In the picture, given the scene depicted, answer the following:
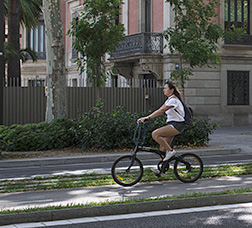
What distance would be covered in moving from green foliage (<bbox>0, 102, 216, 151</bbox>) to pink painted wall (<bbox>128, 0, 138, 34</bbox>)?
51.2ft

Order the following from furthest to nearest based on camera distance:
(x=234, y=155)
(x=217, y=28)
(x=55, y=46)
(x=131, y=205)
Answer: (x=217, y=28), (x=55, y=46), (x=234, y=155), (x=131, y=205)

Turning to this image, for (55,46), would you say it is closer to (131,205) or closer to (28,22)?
(131,205)

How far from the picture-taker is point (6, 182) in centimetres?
920

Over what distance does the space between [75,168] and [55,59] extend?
18.2 ft

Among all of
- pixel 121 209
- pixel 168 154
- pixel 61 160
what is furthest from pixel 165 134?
pixel 61 160

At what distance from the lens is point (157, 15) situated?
28.9m

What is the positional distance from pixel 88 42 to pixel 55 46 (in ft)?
7.53

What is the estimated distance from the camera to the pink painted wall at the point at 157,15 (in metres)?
28.3

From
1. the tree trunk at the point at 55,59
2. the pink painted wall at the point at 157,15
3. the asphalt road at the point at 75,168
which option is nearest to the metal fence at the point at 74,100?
the pink painted wall at the point at 157,15

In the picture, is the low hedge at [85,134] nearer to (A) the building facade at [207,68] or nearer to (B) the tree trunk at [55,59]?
(B) the tree trunk at [55,59]

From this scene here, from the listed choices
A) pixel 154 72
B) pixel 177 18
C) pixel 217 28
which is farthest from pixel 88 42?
pixel 154 72

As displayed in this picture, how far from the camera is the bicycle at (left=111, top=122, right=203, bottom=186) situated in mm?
8688

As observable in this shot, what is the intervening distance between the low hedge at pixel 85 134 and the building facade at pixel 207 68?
11393 millimetres

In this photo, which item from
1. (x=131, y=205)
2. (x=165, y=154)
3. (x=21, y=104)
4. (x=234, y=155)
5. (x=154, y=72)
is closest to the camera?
(x=131, y=205)
